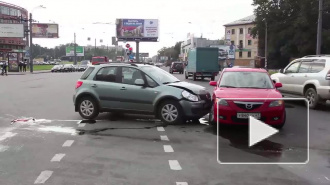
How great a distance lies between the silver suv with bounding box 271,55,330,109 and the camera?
438 inches

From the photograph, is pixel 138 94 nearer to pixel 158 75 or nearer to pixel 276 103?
pixel 158 75

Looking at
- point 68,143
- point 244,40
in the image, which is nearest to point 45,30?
point 244,40

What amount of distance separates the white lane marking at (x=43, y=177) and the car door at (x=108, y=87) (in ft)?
13.9

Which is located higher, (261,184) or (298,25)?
(298,25)

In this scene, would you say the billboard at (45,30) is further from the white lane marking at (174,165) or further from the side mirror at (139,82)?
the white lane marking at (174,165)

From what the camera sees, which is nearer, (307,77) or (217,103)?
(217,103)

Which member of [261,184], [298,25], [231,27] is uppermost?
[231,27]

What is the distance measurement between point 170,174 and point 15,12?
97922mm

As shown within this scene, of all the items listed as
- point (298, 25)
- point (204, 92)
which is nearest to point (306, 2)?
point (298, 25)

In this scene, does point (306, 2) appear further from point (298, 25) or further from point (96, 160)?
point (96, 160)

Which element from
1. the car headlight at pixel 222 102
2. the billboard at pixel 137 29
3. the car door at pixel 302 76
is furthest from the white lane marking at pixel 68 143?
the billboard at pixel 137 29

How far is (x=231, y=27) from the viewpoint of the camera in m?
99.4
